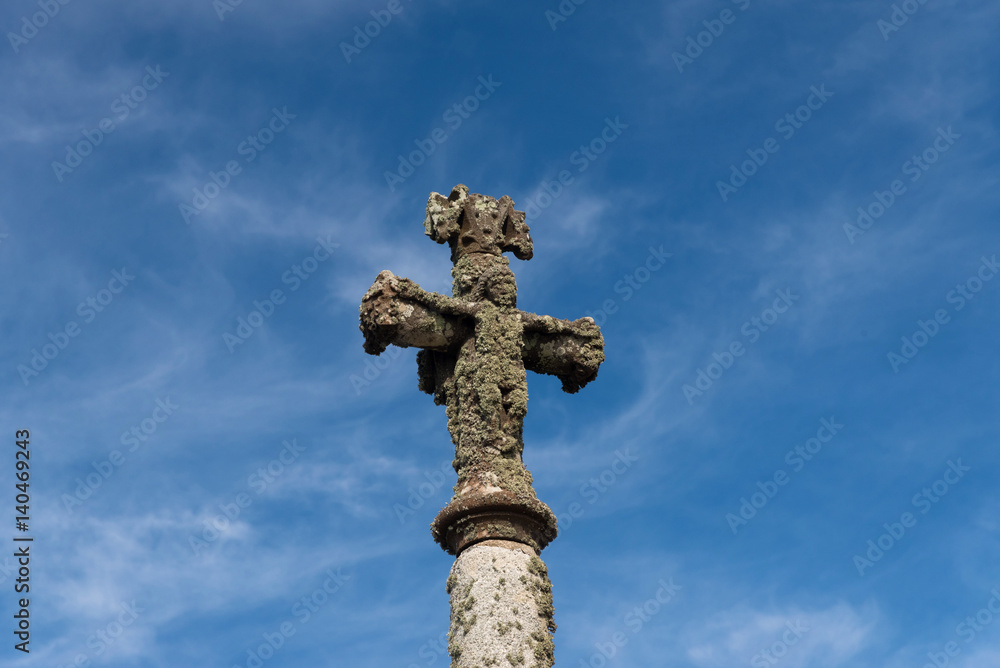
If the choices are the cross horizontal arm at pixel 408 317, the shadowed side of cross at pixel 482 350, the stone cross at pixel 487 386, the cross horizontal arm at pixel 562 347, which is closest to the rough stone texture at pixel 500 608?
the stone cross at pixel 487 386

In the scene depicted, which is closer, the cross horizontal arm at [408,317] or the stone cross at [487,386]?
the stone cross at [487,386]

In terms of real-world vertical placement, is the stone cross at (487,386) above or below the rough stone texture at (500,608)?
above

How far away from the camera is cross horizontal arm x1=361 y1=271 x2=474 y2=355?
8078 mm

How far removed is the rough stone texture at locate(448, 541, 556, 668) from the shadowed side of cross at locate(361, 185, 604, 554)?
0.19 meters

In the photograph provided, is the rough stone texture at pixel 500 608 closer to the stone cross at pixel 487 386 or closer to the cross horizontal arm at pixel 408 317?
the stone cross at pixel 487 386

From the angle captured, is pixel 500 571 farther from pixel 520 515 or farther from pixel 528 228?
pixel 528 228

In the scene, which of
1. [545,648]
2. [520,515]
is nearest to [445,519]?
[520,515]

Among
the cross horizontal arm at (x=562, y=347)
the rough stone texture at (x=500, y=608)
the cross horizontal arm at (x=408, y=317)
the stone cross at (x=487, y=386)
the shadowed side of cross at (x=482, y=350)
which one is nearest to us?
the rough stone texture at (x=500, y=608)

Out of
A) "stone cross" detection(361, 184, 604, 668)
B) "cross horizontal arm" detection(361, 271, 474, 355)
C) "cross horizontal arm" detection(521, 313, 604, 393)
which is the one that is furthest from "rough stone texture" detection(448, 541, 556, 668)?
"cross horizontal arm" detection(521, 313, 604, 393)

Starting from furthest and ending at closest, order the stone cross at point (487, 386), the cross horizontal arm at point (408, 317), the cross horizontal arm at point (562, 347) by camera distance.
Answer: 1. the cross horizontal arm at point (562, 347)
2. the cross horizontal arm at point (408, 317)
3. the stone cross at point (487, 386)

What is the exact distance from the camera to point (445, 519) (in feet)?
25.1

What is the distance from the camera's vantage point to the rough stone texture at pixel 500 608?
6984mm

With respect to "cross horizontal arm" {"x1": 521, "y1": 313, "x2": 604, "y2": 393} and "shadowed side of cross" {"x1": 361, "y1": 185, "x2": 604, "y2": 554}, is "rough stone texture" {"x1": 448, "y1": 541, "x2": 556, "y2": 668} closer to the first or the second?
"shadowed side of cross" {"x1": 361, "y1": 185, "x2": 604, "y2": 554}

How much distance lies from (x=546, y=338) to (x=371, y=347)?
152 cm
